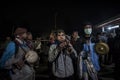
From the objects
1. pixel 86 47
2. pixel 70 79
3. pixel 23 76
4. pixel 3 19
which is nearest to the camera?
pixel 23 76

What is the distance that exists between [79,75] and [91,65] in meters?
0.33

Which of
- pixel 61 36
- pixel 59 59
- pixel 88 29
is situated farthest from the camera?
pixel 88 29

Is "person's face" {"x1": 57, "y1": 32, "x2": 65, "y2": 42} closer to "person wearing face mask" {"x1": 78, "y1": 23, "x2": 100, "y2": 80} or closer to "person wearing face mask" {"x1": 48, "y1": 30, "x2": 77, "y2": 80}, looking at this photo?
"person wearing face mask" {"x1": 48, "y1": 30, "x2": 77, "y2": 80}

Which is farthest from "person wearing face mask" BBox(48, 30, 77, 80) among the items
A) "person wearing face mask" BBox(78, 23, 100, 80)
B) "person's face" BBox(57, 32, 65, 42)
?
"person wearing face mask" BBox(78, 23, 100, 80)

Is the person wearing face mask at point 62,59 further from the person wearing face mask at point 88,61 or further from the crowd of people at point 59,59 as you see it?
the person wearing face mask at point 88,61

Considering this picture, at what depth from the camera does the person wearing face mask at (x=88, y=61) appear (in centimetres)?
388

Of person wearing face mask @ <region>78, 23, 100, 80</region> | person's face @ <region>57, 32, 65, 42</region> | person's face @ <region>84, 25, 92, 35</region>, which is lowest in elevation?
person wearing face mask @ <region>78, 23, 100, 80</region>

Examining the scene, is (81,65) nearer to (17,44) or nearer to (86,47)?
(86,47)

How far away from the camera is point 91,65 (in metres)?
3.90

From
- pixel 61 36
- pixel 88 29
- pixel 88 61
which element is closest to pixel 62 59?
pixel 61 36

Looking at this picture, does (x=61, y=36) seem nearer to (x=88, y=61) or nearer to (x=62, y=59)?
(x=62, y=59)

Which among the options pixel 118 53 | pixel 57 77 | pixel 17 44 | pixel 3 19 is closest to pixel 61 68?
pixel 57 77

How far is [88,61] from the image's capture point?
3.92 metres

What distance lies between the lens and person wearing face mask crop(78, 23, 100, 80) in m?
3.88
